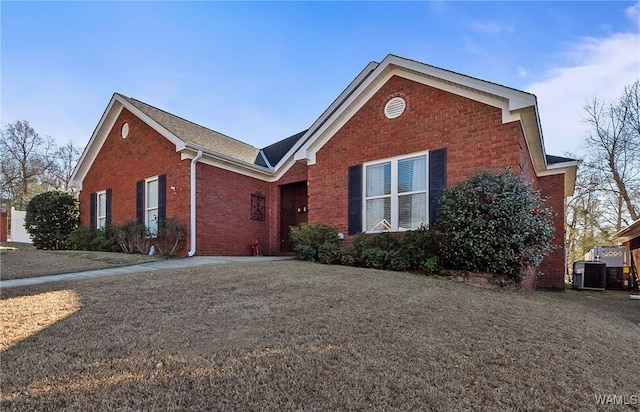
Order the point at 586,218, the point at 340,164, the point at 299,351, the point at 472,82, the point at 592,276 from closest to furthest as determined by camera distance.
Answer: the point at 299,351
the point at 472,82
the point at 340,164
the point at 592,276
the point at 586,218

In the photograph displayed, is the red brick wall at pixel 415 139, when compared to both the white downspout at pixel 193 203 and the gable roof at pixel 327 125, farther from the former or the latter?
the white downspout at pixel 193 203

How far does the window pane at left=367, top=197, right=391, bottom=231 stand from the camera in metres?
9.54

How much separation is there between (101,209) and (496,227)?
14.3 meters

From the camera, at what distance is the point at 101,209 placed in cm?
1460

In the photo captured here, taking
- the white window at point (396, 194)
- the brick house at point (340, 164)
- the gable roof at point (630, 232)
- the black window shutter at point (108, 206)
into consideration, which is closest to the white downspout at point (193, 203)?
the brick house at point (340, 164)

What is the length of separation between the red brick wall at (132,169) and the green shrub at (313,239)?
12.3 ft

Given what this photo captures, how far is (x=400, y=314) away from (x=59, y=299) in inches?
176

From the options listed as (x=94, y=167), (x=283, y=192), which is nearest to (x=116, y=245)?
(x=94, y=167)

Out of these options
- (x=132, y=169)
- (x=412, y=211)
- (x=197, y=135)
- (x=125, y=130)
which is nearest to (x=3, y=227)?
(x=125, y=130)

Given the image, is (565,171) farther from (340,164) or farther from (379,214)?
(340,164)

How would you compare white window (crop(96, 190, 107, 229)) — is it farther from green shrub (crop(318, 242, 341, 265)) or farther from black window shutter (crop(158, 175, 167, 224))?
green shrub (crop(318, 242, 341, 265))

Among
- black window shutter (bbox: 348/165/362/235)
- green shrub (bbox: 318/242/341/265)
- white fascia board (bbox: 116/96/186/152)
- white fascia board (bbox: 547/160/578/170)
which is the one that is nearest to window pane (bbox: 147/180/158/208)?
white fascia board (bbox: 116/96/186/152)

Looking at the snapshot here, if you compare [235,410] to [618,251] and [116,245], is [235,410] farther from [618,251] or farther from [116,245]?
[618,251]

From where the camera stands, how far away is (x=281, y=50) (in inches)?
466
